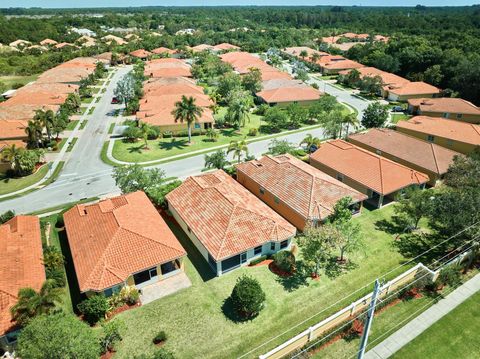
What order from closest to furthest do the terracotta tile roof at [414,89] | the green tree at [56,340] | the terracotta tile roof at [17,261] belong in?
the green tree at [56,340]
the terracotta tile roof at [17,261]
the terracotta tile roof at [414,89]

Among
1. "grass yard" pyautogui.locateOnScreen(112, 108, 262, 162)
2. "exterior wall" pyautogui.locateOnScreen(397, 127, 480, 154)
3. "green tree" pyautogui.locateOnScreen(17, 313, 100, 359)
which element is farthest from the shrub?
"exterior wall" pyautogui.locateOnScreen(397, 127, 480, 154)

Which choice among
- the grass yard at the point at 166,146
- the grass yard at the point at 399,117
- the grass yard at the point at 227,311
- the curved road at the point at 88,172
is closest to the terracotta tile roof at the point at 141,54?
the curved road at the point at 88,172

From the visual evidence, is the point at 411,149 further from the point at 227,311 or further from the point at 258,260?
the point at 227,311

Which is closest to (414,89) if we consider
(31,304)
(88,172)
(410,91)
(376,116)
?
(410,91)

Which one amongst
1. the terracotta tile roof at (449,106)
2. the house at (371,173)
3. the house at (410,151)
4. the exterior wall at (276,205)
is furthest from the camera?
the terracotta tile roof at (449,106)

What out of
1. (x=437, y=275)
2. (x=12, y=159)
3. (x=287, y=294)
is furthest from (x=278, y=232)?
(x=12, y=159)

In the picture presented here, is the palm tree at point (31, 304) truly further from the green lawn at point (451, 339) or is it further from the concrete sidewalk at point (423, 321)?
the green lawn at point (451, 339)

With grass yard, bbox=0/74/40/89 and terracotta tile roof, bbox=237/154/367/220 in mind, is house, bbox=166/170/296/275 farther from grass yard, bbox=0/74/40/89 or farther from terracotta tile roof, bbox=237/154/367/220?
grass yard, bbox=0/74/40/89
